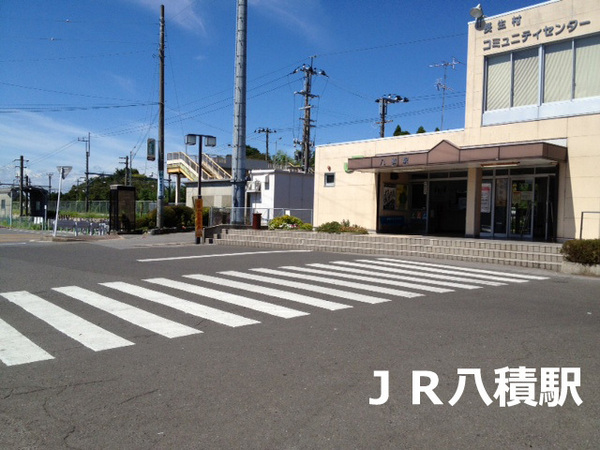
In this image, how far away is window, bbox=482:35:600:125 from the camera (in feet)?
56.5

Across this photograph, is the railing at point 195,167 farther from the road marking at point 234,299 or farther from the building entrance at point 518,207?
the road marking at point 234,299

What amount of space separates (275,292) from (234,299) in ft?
3.41

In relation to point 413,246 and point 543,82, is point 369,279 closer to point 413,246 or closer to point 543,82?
point 413,246

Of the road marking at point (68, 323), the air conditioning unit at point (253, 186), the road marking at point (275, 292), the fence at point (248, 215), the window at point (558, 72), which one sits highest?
the window at point (558, 72)

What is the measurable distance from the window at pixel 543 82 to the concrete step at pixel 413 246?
207 inches

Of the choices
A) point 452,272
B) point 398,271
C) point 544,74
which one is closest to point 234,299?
point 398,271

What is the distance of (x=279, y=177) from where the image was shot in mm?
34062

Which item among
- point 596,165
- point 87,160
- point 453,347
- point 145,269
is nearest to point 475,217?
point 596,165

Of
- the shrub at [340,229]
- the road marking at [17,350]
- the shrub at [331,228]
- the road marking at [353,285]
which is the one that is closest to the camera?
the road marking at [17,350]

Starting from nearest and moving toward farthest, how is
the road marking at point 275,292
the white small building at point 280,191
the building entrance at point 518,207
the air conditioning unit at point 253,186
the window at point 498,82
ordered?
the road marking at point 275,292
the building entrance at point 518,207
the window at point 498,82
the white small building at point 280,191
the air conditioning unit at point 253,186

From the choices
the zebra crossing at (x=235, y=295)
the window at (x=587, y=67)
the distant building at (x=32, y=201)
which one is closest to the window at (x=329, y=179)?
the window at (x=587, y=67)

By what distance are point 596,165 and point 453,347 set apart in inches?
533

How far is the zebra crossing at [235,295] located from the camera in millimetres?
6926

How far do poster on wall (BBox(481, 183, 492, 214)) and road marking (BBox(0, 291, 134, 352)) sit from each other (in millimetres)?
16532
